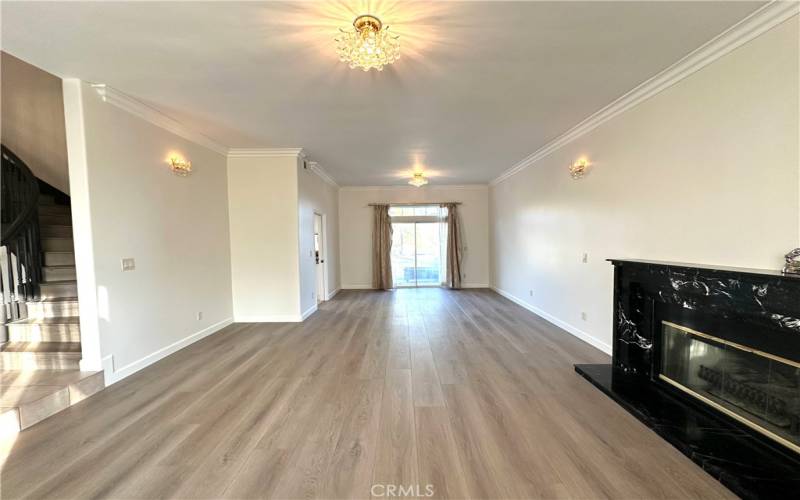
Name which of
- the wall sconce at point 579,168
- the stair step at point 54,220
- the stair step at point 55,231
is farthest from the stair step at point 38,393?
the wall sconce at point 579,168

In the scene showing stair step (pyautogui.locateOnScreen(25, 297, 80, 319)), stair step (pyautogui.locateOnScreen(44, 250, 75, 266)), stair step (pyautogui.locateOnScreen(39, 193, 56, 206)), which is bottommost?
stair step (pyautogui.locateOnScreen(25, 297, 80, 319))

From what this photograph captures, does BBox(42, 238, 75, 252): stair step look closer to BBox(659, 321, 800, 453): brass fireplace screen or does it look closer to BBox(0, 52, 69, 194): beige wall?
BBox(0, 52, 69, 194): beige wall

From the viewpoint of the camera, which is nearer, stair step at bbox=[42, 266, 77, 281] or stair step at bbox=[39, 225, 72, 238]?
stair step at bbox=[42, 266, 77, 281]

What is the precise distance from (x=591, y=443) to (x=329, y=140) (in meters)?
4.28

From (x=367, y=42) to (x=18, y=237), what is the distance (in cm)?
405

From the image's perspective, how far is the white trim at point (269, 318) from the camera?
16.1ft

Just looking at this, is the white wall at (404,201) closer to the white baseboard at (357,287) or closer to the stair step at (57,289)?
the white baseboard at (357,287)

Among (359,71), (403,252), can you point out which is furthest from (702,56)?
(403,252)

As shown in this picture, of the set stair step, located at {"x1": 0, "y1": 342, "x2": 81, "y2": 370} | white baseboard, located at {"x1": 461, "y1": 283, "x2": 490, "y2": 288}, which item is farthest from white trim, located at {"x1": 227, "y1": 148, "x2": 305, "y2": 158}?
white baseboard, located at {"x1": 461, "y1": 283, "x2": 490, "y2": 288}

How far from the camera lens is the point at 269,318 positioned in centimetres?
492

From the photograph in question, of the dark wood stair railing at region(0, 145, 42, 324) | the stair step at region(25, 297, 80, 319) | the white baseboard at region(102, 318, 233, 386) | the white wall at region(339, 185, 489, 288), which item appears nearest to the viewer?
the white baseboard at region(102, 318, 233, 386)

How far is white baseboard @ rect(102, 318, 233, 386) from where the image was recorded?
2814mm

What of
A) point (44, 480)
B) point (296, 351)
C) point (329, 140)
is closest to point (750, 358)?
point (296, 351)

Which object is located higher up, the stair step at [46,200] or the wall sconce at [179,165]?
the wall sconce at [179,165]
